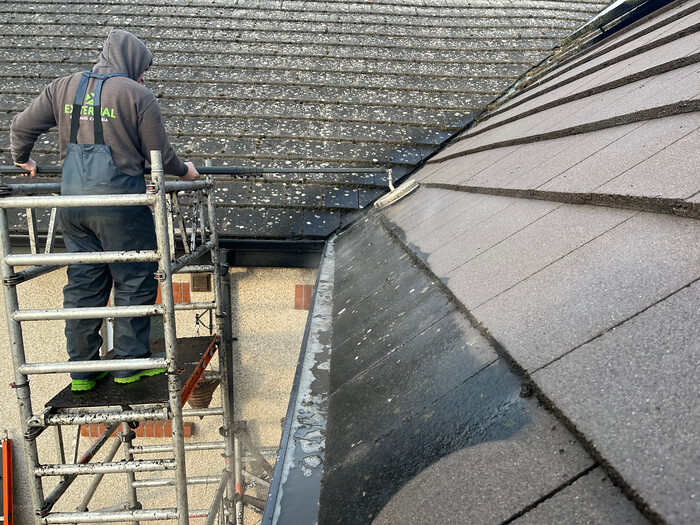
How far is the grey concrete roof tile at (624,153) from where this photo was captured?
1.59 m

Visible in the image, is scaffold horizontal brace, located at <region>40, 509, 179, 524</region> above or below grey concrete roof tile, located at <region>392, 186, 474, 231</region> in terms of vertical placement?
below

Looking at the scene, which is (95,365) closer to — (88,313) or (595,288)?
(88,313)

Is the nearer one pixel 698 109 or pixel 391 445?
pixel 391 445

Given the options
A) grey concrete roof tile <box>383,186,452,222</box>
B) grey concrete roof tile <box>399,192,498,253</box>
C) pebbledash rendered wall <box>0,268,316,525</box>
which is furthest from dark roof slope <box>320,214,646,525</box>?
pebbledash rendered wall <box>0,268,316,525</box>

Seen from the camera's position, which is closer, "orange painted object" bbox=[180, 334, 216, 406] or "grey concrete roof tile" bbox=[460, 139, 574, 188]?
"grey concrete roof tile" bbox=[460, 139, 574, 188]

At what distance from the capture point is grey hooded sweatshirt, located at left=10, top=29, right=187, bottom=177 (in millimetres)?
2633

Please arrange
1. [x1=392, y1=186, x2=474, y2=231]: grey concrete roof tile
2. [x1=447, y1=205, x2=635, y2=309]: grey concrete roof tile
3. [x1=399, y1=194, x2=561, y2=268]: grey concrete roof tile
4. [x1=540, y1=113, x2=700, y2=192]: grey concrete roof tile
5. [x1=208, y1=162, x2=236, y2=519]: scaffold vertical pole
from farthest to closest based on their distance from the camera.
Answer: [x1=208, y1=162, x2=236, y2=519]: scaffold vertical pole, [x1=392, y1=186, x2=474, y2=231]: grey concrete roof tile, [x1=399, y1=194, x2=561, y2=268]: grey concrete roof tile, [x1=540, y1=113, x2=700, y2=192]: grey concrete roof tile, [x1=447, y1=205, x2=635, y2=309]: grey concrete roof tile

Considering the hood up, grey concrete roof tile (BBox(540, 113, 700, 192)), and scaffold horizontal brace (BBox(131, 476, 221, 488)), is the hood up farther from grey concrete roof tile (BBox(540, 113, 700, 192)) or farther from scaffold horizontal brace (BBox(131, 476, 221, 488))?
scaffold horizontal brace (BBox(131, 476, 221, 488))

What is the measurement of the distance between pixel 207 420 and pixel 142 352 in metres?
2.83

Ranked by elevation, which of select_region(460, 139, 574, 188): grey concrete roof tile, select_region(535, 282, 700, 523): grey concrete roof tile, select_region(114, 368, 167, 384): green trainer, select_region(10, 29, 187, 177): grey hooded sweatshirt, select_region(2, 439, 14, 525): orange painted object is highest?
select_region(10, 29, 187, 177): grey hooded sweatshirt

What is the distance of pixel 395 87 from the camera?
5977 mm

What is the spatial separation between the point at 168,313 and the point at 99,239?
2.08 ft

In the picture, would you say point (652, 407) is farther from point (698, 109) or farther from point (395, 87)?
point (395, 87)

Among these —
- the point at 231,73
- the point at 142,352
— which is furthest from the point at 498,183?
the point at 231,73
